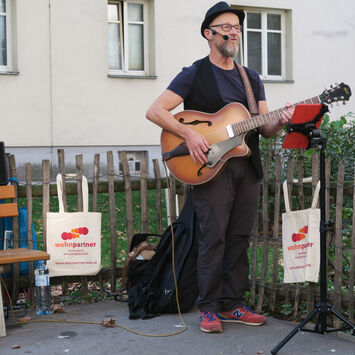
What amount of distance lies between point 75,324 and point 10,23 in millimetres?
8218

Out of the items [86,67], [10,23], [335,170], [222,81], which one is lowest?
[335,170]

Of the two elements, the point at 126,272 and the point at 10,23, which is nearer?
the point at 126,272

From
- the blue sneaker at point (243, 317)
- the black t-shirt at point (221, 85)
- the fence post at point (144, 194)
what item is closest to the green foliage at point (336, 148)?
the fence post at point (144, 194)

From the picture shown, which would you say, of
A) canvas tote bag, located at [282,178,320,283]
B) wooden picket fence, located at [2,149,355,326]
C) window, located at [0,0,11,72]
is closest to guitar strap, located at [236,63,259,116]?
wooden picket fence, located at [2,149,355,326]

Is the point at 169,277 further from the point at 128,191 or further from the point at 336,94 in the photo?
the point at 336,94

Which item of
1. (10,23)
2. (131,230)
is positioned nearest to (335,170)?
(131,230)

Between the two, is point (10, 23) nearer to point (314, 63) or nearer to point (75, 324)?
point (314, 63)

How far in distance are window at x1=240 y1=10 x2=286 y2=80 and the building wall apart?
394 mm

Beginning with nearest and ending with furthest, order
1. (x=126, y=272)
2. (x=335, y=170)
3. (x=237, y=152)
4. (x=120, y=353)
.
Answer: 1. (x=120, y=353)
2. (x=237, y=152)
3. (x=126, y=272)
4. (x=335, y=170)

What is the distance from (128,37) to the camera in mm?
12922

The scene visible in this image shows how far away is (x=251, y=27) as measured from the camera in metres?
14.0

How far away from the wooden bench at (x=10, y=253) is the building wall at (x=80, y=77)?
21.4 feet

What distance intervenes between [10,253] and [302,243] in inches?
85.2

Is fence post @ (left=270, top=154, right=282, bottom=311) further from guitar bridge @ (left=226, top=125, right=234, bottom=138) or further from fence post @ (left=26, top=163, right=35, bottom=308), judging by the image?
fence post @ (left=26, top=163, right=35, bottom=308)
